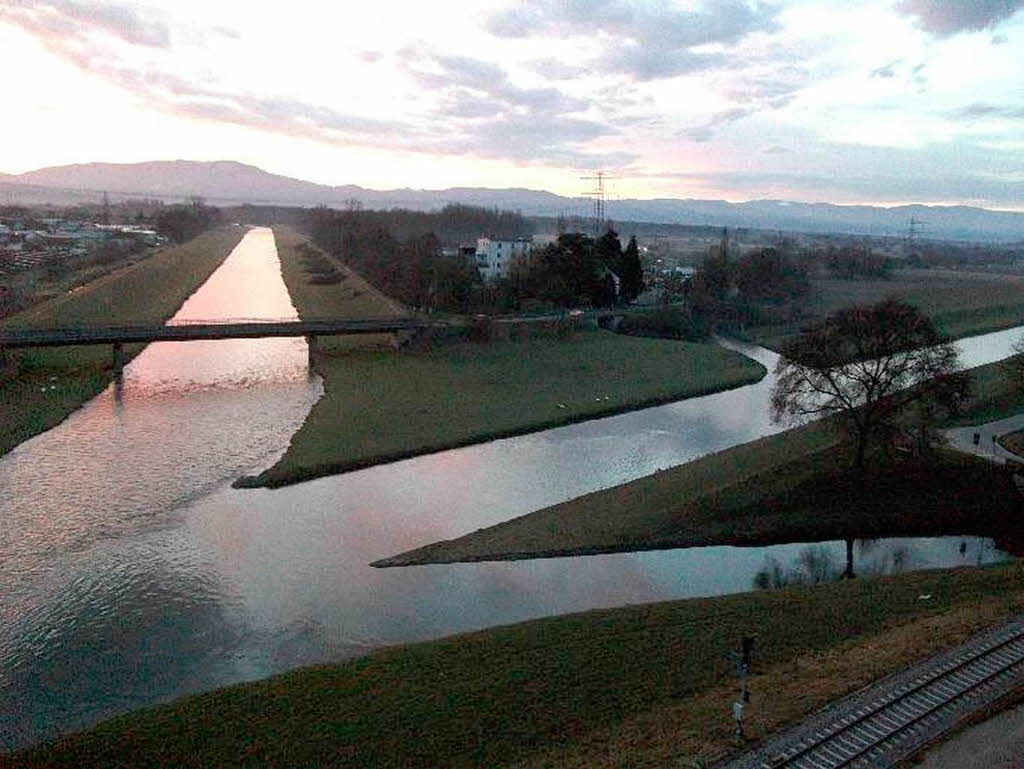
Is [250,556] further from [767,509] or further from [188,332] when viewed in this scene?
[188,332]

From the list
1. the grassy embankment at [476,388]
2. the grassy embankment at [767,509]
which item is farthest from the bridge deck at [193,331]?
the grassy embankment at [767,509]

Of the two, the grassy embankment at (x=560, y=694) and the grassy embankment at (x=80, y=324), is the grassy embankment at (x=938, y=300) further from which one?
the grassy embankment at (x=560, y=694)

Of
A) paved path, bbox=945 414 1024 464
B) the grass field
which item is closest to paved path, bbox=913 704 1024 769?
the grass field

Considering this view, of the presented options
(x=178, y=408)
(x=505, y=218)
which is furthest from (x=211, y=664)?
(x=505, y=218)

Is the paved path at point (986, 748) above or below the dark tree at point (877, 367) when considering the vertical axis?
below

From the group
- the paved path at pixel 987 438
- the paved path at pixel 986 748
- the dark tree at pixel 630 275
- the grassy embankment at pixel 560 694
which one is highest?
the dark tree at pixel 630 275

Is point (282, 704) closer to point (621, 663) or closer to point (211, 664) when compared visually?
point (211, 664)

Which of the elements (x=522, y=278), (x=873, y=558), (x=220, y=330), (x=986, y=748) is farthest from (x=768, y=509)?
(x=522, y=278)
